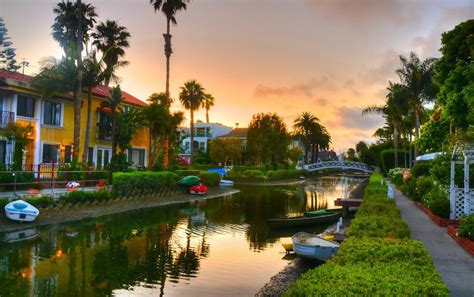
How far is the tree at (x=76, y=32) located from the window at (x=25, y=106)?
11.1 feet

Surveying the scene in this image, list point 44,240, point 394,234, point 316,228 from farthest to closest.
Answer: point 316,228, point 44,240, point 394,234

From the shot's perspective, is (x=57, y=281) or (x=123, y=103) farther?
(x=123, y=103)

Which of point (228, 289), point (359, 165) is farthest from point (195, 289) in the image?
point (359, 165)

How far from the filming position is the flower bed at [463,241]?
12.9 m

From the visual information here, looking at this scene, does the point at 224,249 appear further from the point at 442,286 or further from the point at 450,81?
the point at 442,286

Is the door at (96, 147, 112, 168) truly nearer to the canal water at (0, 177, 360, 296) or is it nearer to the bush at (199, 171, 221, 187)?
the bush at (199, 171, 221, 187)

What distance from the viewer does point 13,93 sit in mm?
32469

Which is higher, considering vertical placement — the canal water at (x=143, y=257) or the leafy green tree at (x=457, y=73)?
the leafy green tree at (x=457, y=73)

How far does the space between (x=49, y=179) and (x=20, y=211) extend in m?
8.33

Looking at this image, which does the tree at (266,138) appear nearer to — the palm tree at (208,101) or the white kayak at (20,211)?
the palm tree at (208,101)

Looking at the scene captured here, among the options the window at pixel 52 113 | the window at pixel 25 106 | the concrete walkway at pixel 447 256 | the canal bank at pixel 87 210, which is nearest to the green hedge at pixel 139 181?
the canal bank at pixel 87 210

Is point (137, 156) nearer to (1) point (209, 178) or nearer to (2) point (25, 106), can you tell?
(1) point (209, 178)

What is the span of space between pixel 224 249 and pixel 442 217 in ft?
31.6

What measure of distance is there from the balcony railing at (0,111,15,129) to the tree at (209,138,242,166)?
47.4 m
